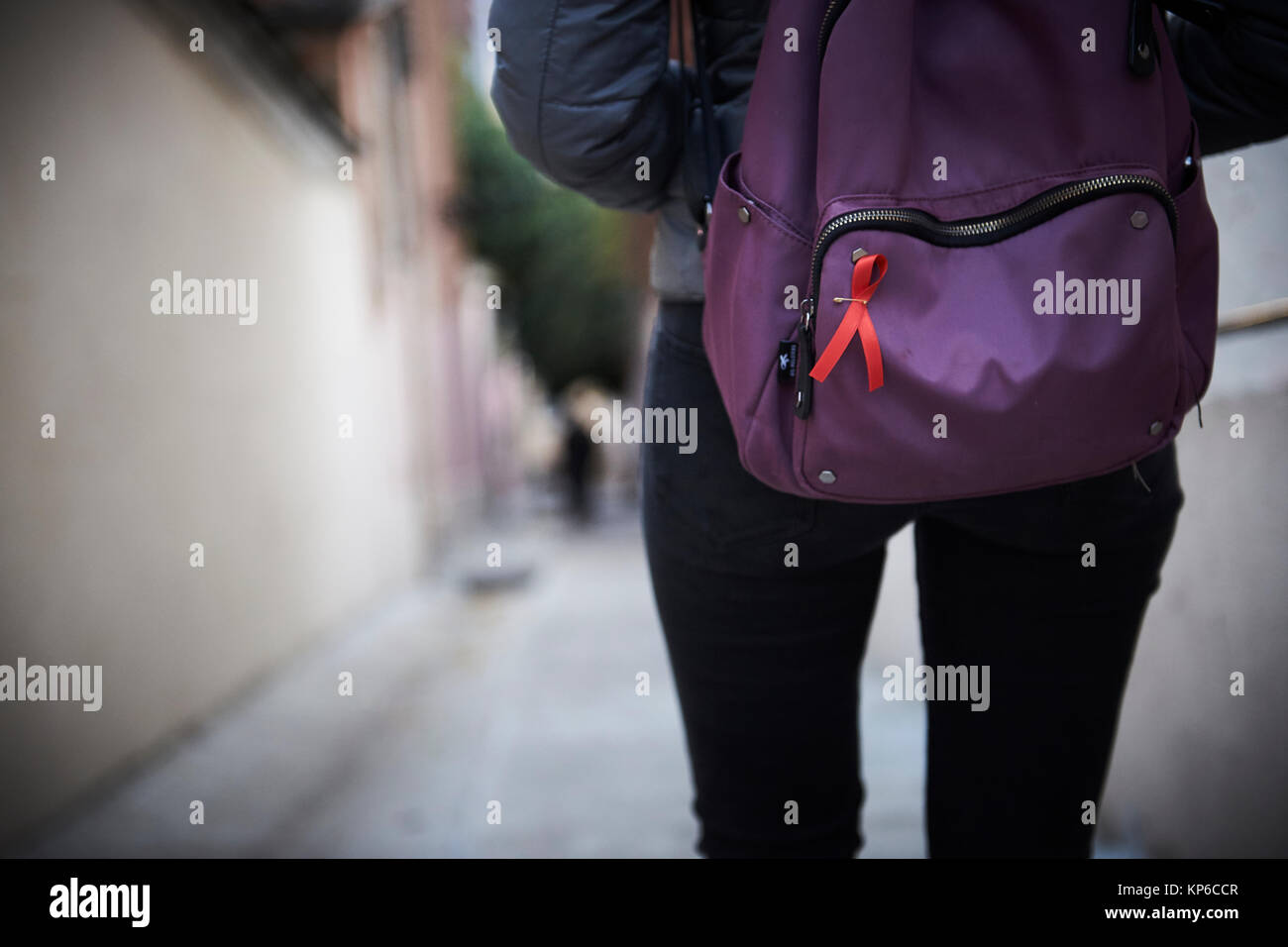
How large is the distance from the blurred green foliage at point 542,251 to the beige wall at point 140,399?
20.3ft

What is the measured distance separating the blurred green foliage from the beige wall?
20.3ft

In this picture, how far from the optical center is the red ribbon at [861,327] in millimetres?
868

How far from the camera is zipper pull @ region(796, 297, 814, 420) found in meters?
0.91

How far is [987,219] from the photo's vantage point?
2.93ft

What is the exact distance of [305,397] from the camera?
5109 millimetres

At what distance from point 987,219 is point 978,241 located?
0.9 inches

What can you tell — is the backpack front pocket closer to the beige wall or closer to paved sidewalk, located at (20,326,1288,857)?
paved sidewalk, located at (20,326,1288,857)

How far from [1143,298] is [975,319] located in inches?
6.1
